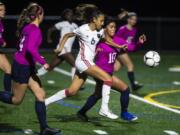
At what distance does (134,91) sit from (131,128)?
14.4ft

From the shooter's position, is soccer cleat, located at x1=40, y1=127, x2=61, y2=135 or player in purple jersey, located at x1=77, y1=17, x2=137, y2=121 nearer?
soccer cleat, located at x1=40, y1=127, x2=61, y2=135

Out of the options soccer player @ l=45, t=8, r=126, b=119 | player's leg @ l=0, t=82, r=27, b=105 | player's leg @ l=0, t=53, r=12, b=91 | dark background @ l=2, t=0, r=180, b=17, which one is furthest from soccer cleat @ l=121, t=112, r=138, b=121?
dark background @ l=2, t=0, r=180, b=17

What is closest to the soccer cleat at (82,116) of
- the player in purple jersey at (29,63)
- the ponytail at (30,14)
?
the player in purple jersey at (29,63)

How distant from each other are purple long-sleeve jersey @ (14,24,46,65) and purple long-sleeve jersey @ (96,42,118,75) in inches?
64.3

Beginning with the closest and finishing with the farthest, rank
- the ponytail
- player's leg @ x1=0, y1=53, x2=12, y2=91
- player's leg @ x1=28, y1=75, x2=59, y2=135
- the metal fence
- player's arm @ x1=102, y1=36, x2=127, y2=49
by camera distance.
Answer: player's leg @ x1=28, y1=75, x2=59, y2=135 → the ponytail → player's arm @ x1=102, y1=36, x2=127, y2=49 → player's leg @ x1=0, y1=53, x2=12, y2=91 → the metal fence

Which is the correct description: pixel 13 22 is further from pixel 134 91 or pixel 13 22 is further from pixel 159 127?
pixel 159 127

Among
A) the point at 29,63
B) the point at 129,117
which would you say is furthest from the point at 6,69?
the point at 129,117

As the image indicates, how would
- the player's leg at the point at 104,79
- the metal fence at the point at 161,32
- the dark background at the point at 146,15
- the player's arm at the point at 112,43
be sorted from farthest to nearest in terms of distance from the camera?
the metal fence at the point at 161,32
the dark background at the point at 146,15
the player's arm at the point at 112,43
the player's leg at the point at 104,79

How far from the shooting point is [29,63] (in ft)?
31.8

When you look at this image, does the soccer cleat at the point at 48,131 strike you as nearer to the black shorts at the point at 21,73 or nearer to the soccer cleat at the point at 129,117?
the black shorts at the point at 21,73

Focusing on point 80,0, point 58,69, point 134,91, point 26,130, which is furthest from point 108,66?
point 80,0

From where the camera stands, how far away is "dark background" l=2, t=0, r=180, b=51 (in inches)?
962

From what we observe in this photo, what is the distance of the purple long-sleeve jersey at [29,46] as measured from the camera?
946 centimetres

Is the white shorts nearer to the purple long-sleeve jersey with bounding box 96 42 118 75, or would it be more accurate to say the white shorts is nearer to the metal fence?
the purple long-sleeve jersey with bounding box 96 42 118 75
